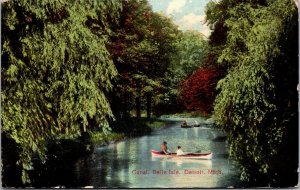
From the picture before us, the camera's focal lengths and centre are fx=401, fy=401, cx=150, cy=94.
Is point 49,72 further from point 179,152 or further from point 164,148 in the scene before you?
point 179,152

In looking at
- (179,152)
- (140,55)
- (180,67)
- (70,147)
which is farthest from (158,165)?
(140,55)

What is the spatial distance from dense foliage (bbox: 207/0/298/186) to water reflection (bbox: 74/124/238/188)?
11.0 inches

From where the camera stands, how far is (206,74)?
497 centimetres

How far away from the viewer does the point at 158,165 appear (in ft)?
15.2

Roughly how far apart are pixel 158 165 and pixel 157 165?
0.01m

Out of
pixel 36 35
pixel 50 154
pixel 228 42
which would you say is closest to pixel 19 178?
pixel 50 154

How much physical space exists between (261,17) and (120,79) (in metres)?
1.86

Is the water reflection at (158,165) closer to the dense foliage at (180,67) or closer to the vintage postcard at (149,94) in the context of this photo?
the vintage postcard at (149,94)

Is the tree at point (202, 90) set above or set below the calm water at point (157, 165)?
above

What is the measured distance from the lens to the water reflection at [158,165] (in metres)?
4.63

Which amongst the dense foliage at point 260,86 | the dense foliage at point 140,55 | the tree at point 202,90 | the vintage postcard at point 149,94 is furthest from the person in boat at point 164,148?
the dense foliage at point 260,86

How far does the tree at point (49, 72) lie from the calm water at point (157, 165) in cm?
44

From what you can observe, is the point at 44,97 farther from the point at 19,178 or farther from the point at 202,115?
the point at 202,115

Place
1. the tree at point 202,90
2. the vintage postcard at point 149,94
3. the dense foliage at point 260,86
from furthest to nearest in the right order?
the tree at point 202,90
the dense foliage at point 260,86
the vintage postcard at point 149,94
